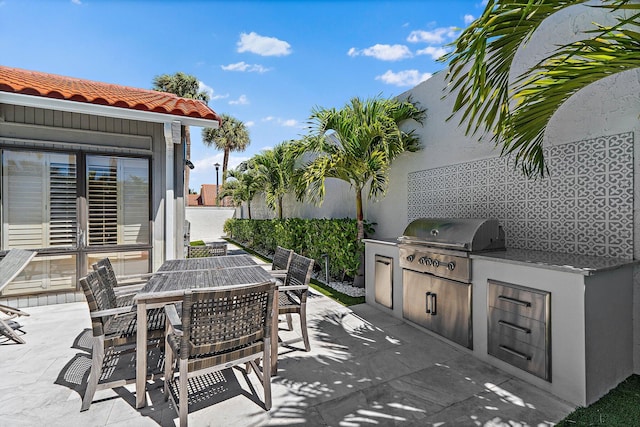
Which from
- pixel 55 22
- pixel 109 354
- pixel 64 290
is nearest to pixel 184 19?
pixel 55 22

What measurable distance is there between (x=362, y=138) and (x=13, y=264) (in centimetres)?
582

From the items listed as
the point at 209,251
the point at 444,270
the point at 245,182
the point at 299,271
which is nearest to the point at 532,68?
the point at 444,270

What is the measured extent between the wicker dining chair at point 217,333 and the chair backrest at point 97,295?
0.57 m

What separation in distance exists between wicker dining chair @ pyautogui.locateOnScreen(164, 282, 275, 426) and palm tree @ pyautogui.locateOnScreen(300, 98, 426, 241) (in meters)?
3.30

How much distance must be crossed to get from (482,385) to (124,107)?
6.26m

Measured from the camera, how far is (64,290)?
5453mm

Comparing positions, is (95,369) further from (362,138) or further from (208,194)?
(208,194)

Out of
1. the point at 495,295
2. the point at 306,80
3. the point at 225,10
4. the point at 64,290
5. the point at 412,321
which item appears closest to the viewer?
the point at 495,295

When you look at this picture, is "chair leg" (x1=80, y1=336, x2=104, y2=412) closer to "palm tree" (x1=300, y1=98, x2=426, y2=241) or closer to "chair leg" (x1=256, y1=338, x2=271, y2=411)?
"chair leg" (x1=256, y1=338, x2=271, y2=411)

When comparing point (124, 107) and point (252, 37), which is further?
point (252, 37)

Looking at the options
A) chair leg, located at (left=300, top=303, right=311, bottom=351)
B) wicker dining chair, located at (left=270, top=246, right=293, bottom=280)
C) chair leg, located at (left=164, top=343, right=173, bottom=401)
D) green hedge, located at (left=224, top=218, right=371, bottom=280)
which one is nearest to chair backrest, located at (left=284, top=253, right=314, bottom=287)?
wicker dining chair, located at (left=270, top=246, right=293, bottom=280)

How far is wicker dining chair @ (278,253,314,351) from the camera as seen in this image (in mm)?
3557

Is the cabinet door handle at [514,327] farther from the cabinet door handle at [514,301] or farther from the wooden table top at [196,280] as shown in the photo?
the wooden table top at [196,280]

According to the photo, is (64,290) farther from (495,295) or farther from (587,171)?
(587,171)
